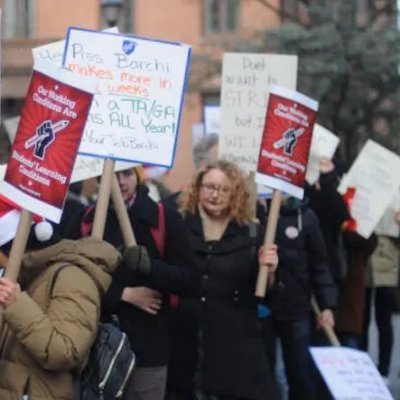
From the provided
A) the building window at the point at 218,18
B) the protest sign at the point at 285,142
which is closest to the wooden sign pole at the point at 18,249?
the protest sign at the point at 285,142

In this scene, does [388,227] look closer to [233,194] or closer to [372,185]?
[372,185]

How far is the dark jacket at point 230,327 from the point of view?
5.91 meters

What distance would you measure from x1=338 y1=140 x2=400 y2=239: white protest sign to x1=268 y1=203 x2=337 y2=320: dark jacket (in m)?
0.62

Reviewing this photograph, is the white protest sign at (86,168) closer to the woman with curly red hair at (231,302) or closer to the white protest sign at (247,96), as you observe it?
the woman with curly red hair at (231,302)

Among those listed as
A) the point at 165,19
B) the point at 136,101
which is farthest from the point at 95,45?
the point at 165,19

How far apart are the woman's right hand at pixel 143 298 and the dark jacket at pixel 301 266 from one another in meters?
2.35

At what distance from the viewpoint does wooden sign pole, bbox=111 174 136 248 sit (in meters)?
5.19

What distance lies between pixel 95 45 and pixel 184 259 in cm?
97

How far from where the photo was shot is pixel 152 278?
5.16 meters

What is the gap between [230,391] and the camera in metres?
5.91

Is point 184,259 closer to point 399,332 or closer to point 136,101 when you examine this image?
point 136,101

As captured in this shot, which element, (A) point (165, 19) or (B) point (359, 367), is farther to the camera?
(A) point (165, 19)

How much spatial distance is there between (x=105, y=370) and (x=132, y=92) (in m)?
1.58

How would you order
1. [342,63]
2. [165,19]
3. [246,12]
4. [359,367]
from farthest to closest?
[165,19]
[246,12]
[342,63]
[359,367]
